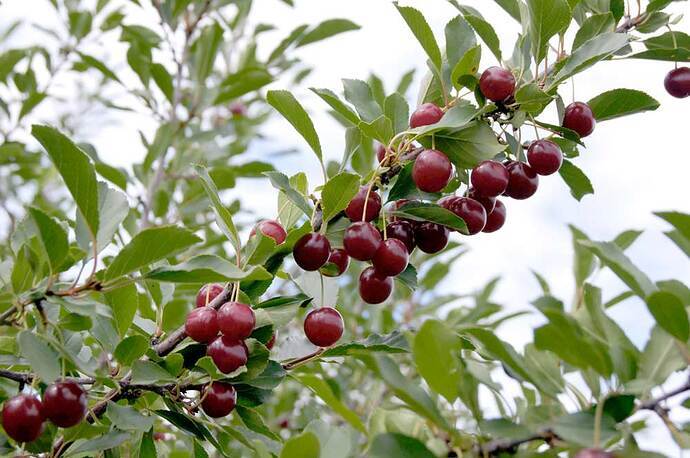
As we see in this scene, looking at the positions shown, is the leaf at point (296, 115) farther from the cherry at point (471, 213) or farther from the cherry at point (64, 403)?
the cherry at point (64, 403)

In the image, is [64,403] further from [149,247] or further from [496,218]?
[496,218]

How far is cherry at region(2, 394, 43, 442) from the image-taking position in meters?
1.28

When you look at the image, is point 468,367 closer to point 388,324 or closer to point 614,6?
point 614,6

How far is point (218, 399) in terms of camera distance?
144cm

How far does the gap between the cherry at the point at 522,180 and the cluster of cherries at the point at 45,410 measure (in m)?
0.99

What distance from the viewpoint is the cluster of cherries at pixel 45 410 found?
1279mm

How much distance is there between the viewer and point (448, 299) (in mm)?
4086

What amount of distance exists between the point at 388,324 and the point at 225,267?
2568 mm

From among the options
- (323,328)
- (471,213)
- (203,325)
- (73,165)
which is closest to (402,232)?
(471,213)

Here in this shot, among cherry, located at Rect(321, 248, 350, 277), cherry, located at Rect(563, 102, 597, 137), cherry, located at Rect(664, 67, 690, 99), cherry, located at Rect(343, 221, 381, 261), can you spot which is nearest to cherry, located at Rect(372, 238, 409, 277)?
cherry, located at Rect(343, 221, 381, 261)

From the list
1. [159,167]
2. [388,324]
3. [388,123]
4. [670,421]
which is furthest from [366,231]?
[388,324]

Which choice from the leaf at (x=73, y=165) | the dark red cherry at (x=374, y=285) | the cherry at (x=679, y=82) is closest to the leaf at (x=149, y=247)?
the leaf at (x=73, y=165)

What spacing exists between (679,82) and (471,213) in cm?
70

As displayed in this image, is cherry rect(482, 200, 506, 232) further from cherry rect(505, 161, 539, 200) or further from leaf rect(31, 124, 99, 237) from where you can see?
leaf rect(31, 124, 99, 237)
